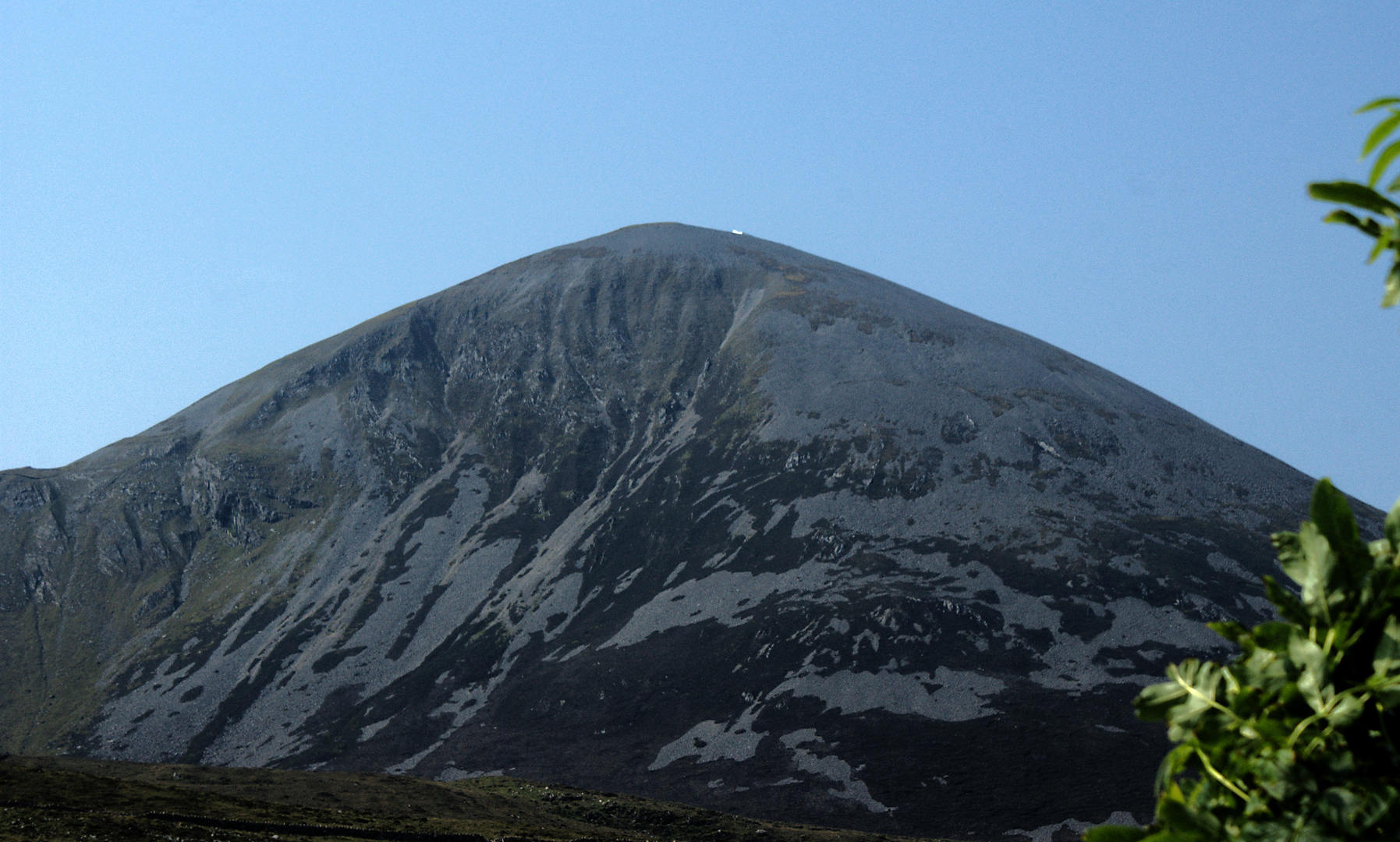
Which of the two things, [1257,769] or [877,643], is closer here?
[1257,769]

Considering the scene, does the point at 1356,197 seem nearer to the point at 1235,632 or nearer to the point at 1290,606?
the point at 1290,606

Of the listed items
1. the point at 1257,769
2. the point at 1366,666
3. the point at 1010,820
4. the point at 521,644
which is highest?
the point at 1366,666

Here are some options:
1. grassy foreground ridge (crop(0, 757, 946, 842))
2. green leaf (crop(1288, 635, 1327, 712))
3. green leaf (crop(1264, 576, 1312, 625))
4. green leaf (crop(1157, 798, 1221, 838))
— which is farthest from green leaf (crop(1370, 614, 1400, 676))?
grassy foreground ridge (crop(0, 757, 946, 842))

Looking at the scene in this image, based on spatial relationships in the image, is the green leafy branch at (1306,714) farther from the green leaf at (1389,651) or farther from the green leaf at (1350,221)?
the green leaf at (1350,221)

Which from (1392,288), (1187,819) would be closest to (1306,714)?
(1187,819)

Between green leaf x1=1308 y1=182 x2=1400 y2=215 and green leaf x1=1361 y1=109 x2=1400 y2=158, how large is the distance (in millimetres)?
229

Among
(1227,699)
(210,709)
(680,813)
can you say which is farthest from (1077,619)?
(1227,699)

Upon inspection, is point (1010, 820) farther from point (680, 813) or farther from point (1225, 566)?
point (1225, 566)

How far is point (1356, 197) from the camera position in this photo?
6328 mm

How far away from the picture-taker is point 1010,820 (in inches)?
5187

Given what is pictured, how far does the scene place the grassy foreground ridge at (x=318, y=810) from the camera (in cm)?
6862

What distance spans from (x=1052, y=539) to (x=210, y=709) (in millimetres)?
151896

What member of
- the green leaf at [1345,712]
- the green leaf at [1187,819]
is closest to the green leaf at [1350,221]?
the green leaf at [1345,712]

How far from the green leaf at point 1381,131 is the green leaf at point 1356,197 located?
0.23 meters
